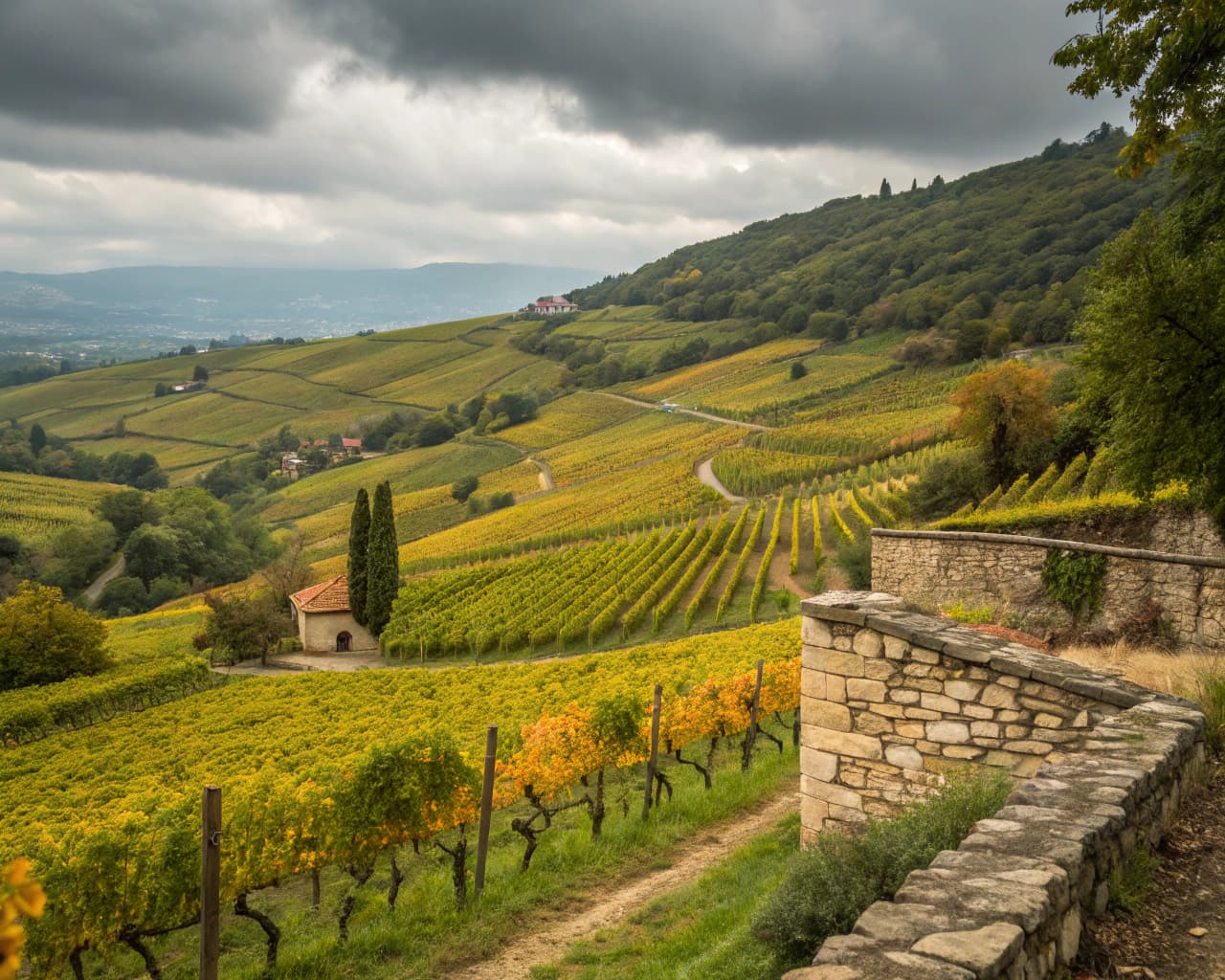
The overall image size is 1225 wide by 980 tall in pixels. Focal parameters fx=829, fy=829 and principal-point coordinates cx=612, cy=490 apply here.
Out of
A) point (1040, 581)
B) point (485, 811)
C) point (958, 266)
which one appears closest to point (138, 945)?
point (485, 811)

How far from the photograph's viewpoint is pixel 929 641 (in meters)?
6.41

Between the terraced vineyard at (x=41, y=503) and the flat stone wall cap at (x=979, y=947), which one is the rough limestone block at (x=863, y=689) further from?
the terraced vineyard at (x=41, y=503)

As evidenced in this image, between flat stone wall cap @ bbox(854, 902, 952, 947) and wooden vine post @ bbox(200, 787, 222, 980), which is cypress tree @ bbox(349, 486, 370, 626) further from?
Answer: flat stone wall cap @ bbox(854, 902, 952, 947)

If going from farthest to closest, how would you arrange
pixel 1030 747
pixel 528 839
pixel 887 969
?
pixel 528 839
pixel 1030 747
pixel 887 969

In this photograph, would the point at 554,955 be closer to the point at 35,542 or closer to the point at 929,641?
the point at 929,641

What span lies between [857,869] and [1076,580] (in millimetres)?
10328

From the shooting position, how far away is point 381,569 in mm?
43906

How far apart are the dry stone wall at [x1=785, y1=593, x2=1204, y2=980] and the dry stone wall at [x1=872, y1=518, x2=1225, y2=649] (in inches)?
264

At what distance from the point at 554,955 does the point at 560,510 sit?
57.1 m

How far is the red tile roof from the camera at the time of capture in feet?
148

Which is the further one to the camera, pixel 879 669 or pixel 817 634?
pixel 817 634

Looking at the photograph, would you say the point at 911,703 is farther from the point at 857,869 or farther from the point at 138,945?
the point at 138,945

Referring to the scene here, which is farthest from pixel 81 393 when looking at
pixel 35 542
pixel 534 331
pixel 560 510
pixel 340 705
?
pixel 340 705

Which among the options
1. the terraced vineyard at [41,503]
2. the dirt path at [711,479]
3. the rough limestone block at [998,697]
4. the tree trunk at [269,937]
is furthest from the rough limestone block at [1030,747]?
the terraced vineyard at [41,503]
